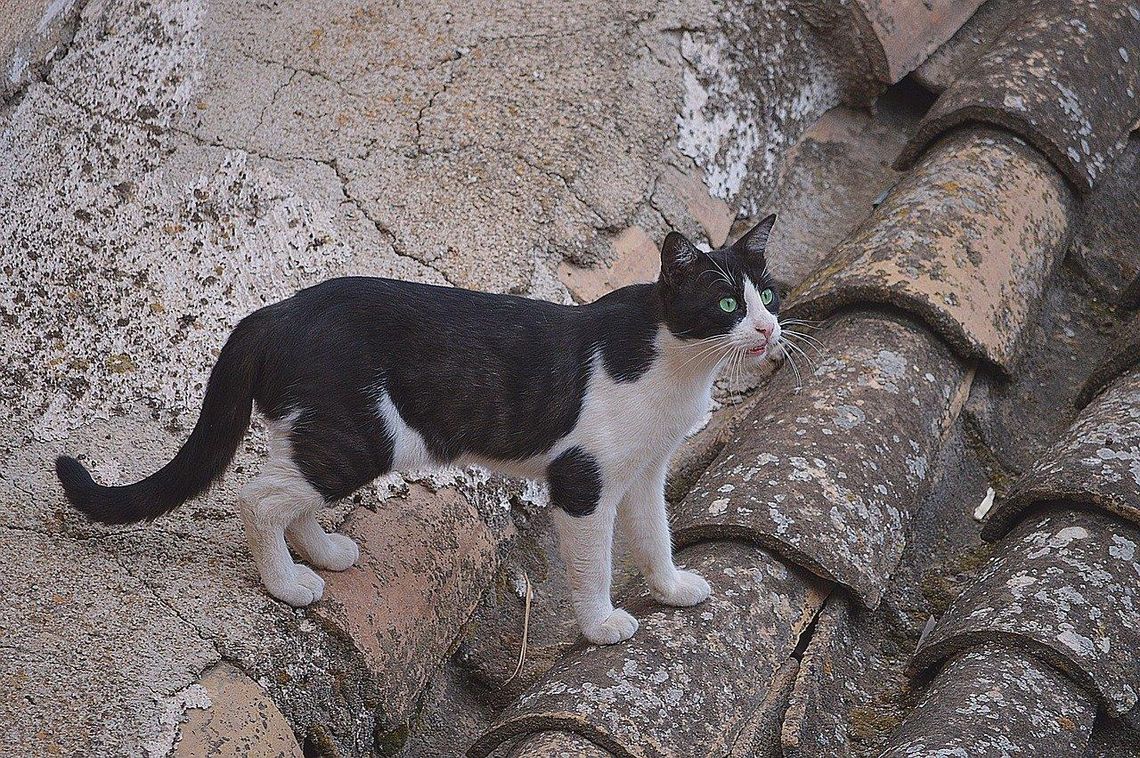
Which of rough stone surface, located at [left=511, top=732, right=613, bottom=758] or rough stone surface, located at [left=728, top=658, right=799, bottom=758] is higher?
rough stone surface, located at [left=728, top=658, right=799, bottom=758]

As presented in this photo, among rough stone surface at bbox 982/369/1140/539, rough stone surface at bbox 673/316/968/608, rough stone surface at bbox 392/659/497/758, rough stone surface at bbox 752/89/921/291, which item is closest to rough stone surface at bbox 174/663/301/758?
rough stone surface at bbox 392/659/497/758

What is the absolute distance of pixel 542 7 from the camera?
11.0ft

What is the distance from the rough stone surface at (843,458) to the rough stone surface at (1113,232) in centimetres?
77

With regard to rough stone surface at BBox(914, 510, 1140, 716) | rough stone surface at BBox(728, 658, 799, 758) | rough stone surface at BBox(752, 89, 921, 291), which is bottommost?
rough stone surface at BBox(728, 658, 799, 758)

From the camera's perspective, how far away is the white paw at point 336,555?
2.21 meters

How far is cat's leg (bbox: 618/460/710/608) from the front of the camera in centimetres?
215

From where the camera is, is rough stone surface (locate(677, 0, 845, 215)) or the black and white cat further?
rough stone surface (locate(677, 0, 845, 215))

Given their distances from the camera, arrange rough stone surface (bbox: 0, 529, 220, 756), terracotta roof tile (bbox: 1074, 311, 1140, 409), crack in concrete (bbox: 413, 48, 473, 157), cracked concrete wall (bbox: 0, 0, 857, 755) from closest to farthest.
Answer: rough stone surface (bbox: 0, 529, 220, 756)
cracked concrete wall (bbox: 0, 0, 857, 755)
terracotta roof tile (bbox: 1074, 311, 1140, 409)
crack in concrete (bbox: 413, 48, 473, 157)

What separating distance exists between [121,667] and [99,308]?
3.25 ft

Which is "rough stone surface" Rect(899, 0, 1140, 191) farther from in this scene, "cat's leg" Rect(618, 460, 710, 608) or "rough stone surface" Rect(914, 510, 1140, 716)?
"cat's leg" Rect(618, 460, 710, 608)

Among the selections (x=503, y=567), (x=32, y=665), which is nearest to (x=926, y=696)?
(x=503, y=567)

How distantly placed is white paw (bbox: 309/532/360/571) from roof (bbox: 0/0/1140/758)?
28mm

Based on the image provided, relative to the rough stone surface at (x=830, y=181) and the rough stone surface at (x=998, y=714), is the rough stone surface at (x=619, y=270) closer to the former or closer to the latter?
the rough stone surface at (x=830, y=181)

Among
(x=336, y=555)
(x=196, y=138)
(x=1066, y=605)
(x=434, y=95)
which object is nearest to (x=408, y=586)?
(x=336, y=555)
